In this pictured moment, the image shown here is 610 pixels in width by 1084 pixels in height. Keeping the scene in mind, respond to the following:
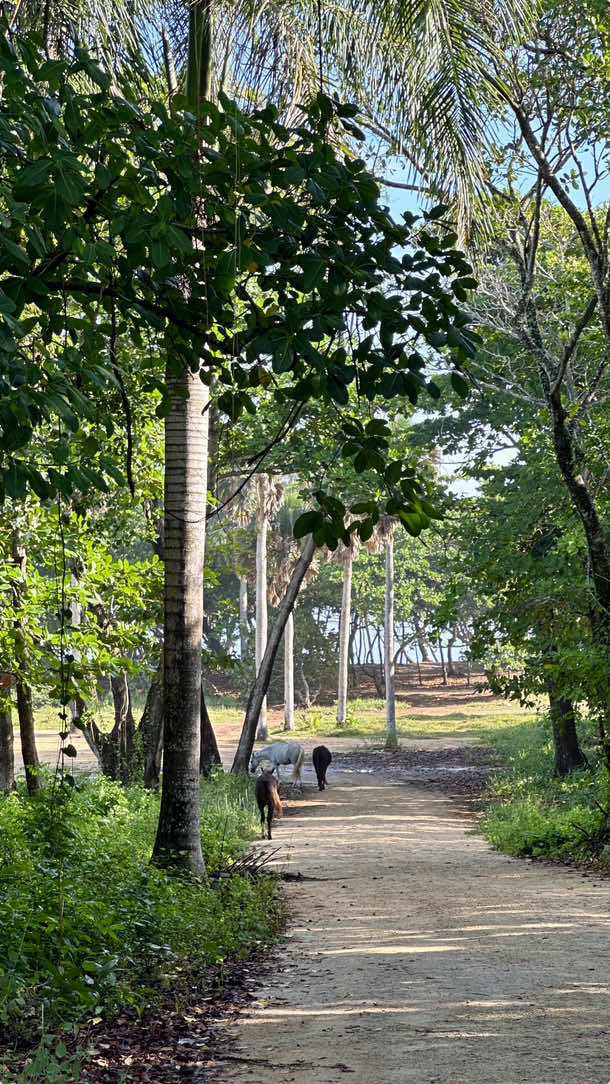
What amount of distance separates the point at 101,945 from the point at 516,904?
5.16 meters

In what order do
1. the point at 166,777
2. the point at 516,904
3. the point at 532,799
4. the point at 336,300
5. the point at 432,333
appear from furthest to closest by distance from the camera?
the point at 532,799, the point at 516,904, the point at 166,777, the point at 432,333, the point at 336,300

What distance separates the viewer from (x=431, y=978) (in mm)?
7309

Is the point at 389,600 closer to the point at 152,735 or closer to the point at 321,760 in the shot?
the point at 321,760

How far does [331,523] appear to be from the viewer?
4.26 metres

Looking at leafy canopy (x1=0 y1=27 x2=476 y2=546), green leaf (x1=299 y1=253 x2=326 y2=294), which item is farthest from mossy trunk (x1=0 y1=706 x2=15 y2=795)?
green leaf (x1=299 y1=253 x2=326 y2=294)

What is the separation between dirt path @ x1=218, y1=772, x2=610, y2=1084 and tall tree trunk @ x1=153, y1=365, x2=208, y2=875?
1400 mm

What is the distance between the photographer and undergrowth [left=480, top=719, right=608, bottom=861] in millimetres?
14289

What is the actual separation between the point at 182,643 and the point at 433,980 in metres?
3.83

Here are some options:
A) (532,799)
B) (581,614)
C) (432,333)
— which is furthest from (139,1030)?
(532,799)

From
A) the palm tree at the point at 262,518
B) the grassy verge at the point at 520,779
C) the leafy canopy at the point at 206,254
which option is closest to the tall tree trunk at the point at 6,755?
the grassy verge at the point at 520,779

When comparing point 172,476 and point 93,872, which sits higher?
point 172,476

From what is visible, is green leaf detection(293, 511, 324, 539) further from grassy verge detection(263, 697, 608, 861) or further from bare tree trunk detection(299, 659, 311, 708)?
bare tree trunk detection(299, 659, 311, 708)

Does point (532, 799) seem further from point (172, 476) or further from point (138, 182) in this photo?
point (138, 182)

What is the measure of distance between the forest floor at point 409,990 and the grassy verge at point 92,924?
0.27m
